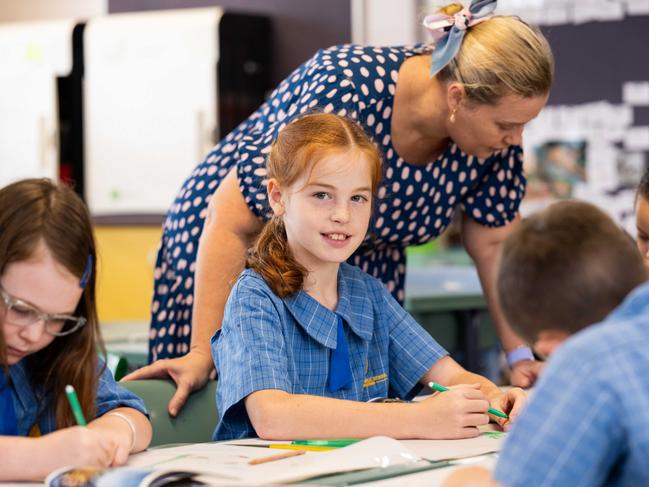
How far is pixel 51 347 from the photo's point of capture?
137 cm

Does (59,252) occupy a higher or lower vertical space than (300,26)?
lower

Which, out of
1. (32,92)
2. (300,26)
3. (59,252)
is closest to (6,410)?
(59,252)

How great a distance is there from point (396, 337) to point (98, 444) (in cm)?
→ 64

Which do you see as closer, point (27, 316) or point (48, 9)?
point (27, 316)

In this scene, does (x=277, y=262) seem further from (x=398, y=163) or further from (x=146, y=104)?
(x=146, y=104)

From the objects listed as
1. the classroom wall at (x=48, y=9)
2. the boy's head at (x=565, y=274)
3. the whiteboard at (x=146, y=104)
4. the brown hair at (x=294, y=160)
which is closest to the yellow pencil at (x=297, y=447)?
the brown hair at (x=294, y=160)

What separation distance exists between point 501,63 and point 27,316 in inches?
36.5

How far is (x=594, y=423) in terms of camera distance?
775 millimetres

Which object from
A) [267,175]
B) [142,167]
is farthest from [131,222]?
[267,175]

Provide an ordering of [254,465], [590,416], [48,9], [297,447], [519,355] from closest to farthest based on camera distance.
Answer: [590,416] → [254,465] → [297,447] → [519,355] → [48,9]

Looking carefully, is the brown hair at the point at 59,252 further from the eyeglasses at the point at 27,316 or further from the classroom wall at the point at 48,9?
the classroom wall at the point at 48,9

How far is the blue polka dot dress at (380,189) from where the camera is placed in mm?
1796

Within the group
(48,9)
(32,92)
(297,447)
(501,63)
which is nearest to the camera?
(297,447)

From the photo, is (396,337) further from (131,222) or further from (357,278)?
(131,222)
